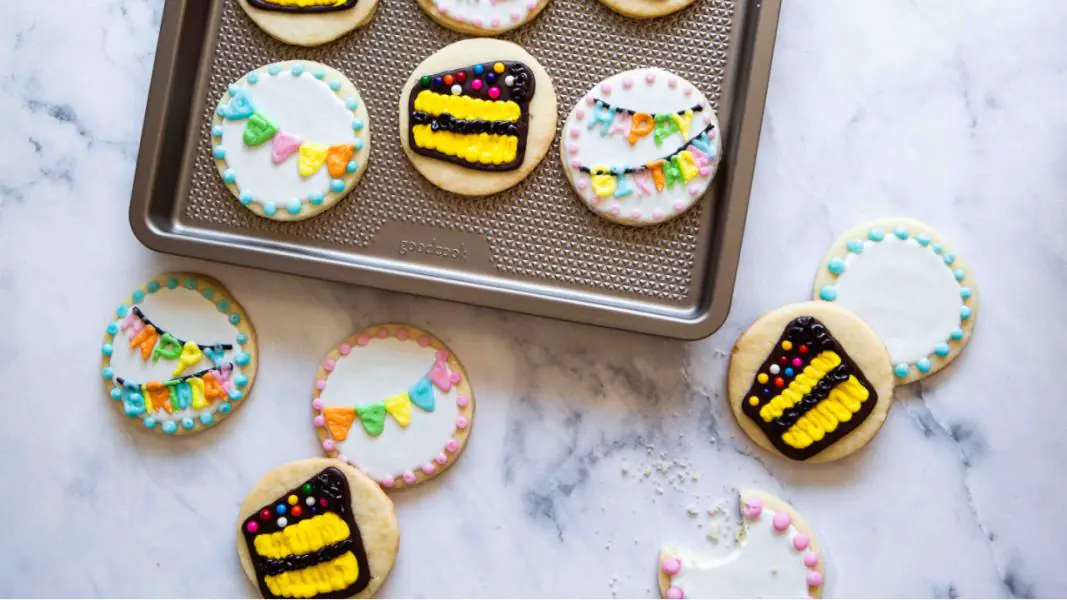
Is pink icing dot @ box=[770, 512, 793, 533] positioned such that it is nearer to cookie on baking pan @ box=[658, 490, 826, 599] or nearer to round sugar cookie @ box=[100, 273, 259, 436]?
cookie on baking pan @ box=[658, 490, 826, 599]

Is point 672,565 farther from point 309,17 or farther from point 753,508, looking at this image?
point 309,17

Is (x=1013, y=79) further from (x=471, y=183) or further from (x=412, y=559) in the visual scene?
(x=412, y=559)

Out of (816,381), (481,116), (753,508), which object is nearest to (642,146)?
(481,116)

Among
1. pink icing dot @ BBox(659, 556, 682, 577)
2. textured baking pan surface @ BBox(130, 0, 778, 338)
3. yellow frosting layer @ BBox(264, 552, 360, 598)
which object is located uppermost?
textured baking pan surface @ BBox(130, 0, 778, 338)

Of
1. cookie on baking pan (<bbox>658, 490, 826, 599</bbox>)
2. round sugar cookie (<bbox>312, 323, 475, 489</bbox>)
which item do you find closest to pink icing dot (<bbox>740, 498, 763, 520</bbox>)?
cookie on baking pan (<bbox>658, 490, 826, 599</bbox>)

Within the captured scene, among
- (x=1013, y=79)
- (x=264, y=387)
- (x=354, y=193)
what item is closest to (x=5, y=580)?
(x=264, y=387)
